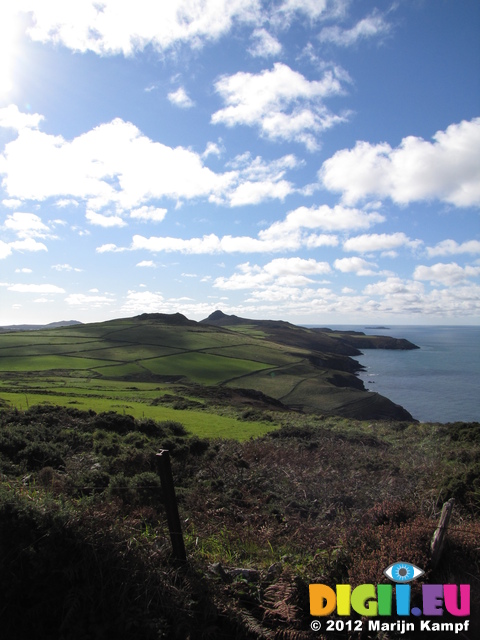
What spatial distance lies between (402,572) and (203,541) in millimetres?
3269

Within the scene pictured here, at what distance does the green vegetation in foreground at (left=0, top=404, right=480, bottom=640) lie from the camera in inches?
173

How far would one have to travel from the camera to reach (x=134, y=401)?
1255 inches

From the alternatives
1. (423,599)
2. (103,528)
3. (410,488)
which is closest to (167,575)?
(103,528)

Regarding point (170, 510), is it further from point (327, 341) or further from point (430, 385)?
point (327, 341)

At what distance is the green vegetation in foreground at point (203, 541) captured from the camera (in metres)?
4.39

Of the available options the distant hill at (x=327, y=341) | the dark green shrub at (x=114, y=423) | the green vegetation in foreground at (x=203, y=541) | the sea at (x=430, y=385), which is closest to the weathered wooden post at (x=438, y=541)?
the green vegetation in foreground at (x=203, y=541)

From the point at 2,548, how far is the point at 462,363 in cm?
13547

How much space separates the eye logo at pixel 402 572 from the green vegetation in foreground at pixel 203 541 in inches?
4.0

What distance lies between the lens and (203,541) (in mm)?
6727

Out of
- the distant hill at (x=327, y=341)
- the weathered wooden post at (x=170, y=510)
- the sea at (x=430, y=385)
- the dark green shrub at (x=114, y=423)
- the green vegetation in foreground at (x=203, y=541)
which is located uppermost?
the weathered wooden post at (x=170, y=510)

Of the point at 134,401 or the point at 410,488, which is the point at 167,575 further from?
the point at 134,401

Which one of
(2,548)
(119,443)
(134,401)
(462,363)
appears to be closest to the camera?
(2,548)

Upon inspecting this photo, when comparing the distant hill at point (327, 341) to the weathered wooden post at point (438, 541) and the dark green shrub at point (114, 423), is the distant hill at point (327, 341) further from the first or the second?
the weathered wooden post at point (438, 541)

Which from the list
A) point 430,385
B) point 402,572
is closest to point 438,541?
point 402,572
